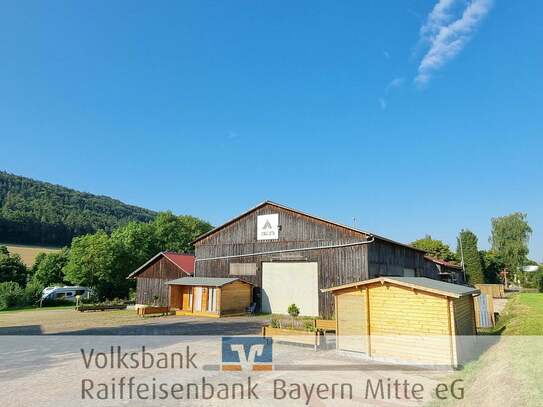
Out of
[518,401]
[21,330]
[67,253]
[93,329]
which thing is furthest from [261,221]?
[67,253]

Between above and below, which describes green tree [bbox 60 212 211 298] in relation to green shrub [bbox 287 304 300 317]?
above

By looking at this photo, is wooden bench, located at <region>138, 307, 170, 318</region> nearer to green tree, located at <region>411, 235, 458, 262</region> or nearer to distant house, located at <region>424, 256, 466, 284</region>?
distant house, located at <region>424, 256, 466, 284</region>

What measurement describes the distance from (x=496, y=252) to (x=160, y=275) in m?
60.0

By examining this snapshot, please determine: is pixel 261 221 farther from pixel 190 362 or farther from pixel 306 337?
pixel 190 362

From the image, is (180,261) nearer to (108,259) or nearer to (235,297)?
(235,297)

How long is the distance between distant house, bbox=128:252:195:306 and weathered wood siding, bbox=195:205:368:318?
2537 millimetres

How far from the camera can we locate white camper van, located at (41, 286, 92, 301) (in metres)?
49.1

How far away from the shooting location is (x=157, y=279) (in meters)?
38.0

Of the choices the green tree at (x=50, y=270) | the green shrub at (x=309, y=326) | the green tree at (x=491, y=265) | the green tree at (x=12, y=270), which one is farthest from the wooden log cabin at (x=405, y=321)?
the green tree at (x=12, y=270)

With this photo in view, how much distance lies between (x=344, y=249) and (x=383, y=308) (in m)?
13.8

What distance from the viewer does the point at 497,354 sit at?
12.6 meters

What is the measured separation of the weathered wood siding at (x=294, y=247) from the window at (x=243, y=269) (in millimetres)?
305

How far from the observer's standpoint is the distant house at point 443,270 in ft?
136

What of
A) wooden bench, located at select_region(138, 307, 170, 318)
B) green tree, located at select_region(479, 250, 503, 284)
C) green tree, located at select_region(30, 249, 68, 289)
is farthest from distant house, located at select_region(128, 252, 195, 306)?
green tree, located at select_region(479, 250, 503, 284)
